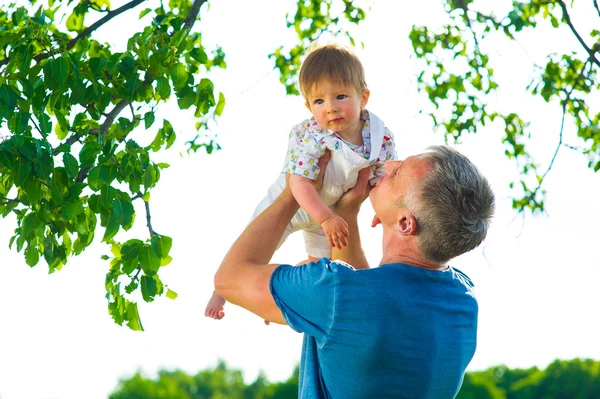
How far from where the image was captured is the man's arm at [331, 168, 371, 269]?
333 centimetres

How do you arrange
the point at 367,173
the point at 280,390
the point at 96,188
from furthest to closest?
the point at 280,390
the point at 96,188
the point at 367,173

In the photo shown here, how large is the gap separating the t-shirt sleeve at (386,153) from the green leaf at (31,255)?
1.79 metres

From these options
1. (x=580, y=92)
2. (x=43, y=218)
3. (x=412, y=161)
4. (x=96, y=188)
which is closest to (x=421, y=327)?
(x=412, y=161)

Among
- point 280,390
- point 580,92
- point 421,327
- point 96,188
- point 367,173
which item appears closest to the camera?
point 421,327

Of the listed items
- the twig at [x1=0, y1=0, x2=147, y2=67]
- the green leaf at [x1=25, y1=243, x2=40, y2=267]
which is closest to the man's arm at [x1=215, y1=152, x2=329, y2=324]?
the green leaf at [x1=25, y1=243, x2=40, y2=267]

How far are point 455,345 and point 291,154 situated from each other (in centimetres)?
115

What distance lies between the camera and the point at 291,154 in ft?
11.6

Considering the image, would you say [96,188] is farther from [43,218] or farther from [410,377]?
[410,377]

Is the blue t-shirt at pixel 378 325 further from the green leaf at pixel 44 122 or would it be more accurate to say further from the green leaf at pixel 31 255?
the green leaf at pixel 31 255

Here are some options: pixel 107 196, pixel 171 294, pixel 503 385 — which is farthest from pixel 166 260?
pixel 503 385

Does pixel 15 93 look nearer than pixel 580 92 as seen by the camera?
Yes

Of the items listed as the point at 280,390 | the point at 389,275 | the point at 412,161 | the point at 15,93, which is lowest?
the point at 389,275

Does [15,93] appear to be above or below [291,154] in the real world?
above

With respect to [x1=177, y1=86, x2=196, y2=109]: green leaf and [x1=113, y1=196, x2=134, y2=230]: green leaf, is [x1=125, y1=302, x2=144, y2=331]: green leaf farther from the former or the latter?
[x1=177, y1=86, x2=196, y2=109]: green leaf
